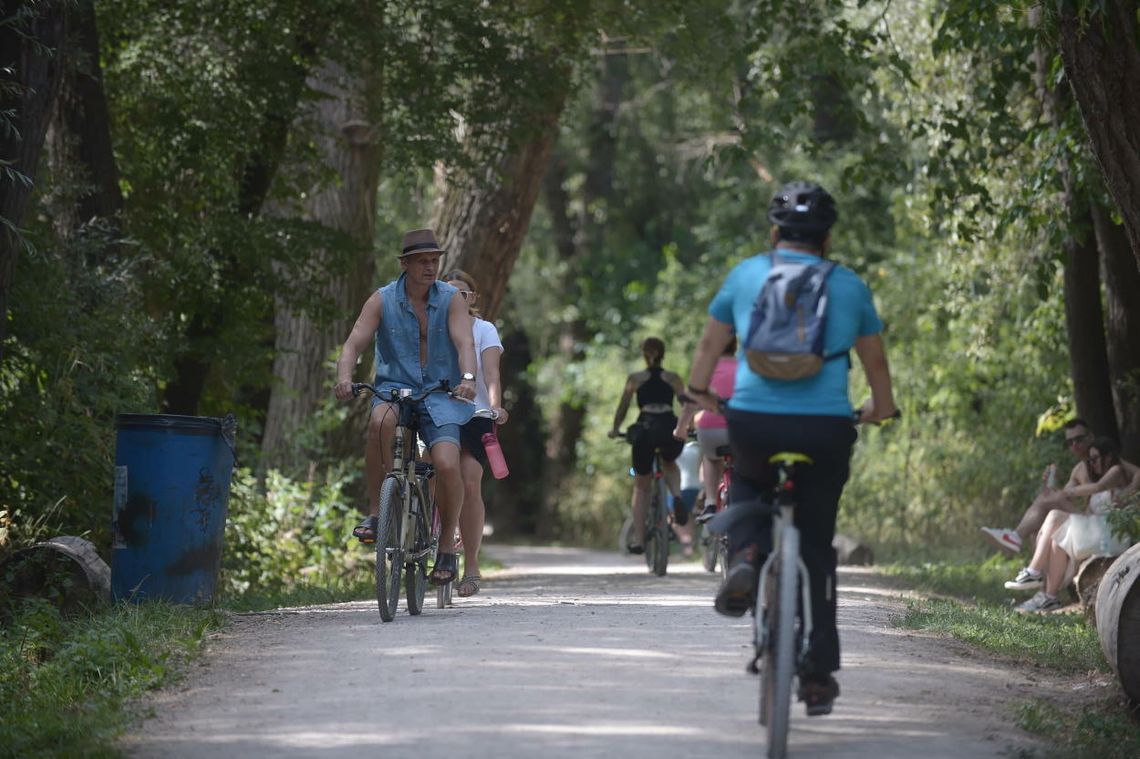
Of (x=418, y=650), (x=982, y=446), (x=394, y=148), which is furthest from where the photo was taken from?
(x=982, y=446)

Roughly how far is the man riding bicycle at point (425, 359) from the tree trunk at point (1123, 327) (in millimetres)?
7103

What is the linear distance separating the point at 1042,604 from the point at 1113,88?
567 centimetres

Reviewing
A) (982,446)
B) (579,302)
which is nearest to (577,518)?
(579,302)

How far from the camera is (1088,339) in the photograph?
16438mm

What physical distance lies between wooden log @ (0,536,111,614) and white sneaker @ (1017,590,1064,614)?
716 centimetres

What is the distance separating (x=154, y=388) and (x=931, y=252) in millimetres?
14296

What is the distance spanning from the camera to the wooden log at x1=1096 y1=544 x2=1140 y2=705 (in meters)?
8.72

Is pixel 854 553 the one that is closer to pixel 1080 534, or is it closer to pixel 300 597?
pixel 1080 534

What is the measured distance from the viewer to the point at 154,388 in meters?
13.8

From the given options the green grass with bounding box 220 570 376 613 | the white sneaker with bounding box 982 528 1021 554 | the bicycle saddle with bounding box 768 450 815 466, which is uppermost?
the bicycle saddle with bounding box 768 450 815 466

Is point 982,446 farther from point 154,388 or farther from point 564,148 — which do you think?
point 564,148

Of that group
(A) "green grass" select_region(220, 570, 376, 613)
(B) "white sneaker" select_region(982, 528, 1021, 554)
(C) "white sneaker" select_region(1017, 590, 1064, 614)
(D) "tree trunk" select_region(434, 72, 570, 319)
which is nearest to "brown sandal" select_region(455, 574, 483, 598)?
(A) "green grass" select_region(220, 570, 376, 613)

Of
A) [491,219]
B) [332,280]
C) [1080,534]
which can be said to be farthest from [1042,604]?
[491,219]

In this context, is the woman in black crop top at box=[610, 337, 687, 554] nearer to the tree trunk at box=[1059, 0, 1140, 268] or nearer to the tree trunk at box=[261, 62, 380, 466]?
the tree trunk at box=[261, 62, 380, 466]
